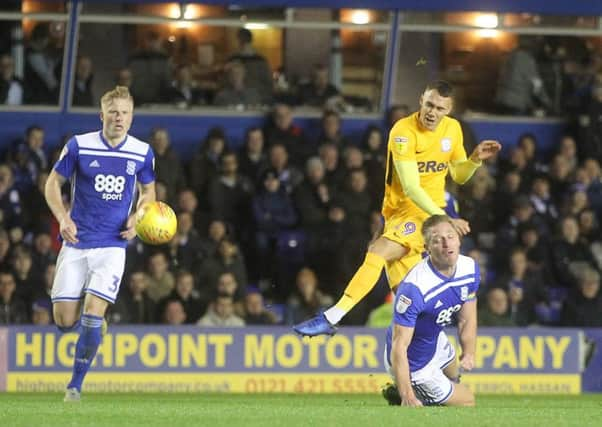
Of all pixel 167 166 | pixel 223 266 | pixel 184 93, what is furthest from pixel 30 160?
pixel 223 266

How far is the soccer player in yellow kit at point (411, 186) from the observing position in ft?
36.2

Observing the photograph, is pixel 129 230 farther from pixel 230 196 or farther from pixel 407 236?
pixel 230 196

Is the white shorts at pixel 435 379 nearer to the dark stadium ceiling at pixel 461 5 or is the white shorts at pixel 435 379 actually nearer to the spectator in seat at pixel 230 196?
the spectator in seat at pixel 230 196

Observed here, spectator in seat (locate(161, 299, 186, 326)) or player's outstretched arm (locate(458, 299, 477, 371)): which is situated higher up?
player's outstretched arm (locate(458, 299, 477, 371))

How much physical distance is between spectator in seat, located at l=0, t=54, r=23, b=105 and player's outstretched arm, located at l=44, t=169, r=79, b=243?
7.06 metres

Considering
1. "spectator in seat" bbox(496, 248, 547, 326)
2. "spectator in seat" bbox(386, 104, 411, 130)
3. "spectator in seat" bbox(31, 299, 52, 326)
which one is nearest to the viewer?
"spectator in seat" bbox(31, 299, 52, 326)

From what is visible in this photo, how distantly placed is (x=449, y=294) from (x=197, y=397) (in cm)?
464

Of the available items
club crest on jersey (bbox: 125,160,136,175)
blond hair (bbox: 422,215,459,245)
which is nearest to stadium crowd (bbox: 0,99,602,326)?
club crest on jersey (bbox: 125,160,136,175)

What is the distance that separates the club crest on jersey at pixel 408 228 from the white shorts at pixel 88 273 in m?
2.00

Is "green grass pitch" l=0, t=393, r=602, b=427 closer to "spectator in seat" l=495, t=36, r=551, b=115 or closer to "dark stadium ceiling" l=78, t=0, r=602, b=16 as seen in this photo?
"dark stadium ceiling" l=78, t=0, r=602, b=16

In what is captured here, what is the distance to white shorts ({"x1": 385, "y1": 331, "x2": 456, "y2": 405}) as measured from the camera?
34.9ft

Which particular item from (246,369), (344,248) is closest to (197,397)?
(246,369)

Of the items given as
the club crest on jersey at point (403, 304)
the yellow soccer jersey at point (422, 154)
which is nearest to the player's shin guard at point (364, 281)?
the yellow soccer jersey at point (422, 154)

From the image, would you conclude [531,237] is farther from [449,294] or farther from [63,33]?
[449,294]
